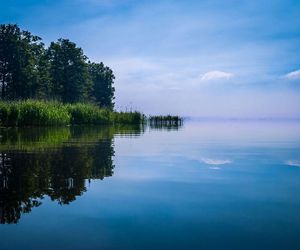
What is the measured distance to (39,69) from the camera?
53250 mm

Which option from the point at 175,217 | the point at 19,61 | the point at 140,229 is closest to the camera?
the point at 140,229

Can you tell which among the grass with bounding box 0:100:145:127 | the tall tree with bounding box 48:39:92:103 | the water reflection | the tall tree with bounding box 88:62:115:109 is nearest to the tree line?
the tall tree with bounding box 48:39:92:103

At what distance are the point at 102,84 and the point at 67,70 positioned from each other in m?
15.2

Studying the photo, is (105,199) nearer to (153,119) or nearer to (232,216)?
(232,216)

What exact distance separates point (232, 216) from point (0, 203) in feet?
9.08

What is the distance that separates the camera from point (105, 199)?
4.83 m

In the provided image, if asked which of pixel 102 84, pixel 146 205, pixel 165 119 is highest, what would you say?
pixel 102 84

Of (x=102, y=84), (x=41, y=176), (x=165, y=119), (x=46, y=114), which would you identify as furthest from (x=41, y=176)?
(x=102, y=84)

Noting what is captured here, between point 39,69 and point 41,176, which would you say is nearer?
point 41,176

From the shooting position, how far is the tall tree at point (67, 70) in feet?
180

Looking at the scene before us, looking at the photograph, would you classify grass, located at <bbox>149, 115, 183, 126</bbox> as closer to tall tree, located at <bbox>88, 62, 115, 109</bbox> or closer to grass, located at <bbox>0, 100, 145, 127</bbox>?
grass, located at <bbox>0, 100, 145, 127</bbox>

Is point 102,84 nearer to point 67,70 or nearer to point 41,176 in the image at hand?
point 67,70

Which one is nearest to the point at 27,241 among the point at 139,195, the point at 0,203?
the point at 0,203

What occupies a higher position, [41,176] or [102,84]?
[102,84]
